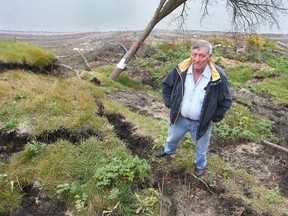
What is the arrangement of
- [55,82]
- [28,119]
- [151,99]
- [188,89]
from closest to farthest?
[188,89]
[28,119]
[55,82]
[151,99]

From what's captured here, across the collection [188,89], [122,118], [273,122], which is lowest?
[273,122]

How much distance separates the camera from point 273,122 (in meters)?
8.42

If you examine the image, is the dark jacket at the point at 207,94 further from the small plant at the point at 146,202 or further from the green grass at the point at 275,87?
the green grass at the point at 275,87

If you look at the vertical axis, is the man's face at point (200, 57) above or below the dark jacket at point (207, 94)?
above

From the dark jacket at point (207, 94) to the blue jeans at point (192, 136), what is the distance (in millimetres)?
123

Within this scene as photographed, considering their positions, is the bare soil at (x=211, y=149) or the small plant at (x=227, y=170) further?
the small plant at (x=227, y=170)

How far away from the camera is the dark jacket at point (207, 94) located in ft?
14.3

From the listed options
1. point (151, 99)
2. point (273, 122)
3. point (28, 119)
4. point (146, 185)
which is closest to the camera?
point (146, 185)

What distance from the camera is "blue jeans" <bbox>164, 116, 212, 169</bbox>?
4785mm

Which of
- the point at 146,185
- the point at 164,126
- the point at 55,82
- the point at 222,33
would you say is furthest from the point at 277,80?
the point at 222,33

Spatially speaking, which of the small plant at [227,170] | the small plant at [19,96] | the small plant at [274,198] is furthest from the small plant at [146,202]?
the small plant at [19,96]

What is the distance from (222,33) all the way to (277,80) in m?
12.6

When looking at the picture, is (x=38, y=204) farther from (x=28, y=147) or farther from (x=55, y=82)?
(x=55, y=82)

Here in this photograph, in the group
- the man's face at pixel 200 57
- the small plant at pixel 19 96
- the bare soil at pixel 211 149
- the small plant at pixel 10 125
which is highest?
the man's face at pixel 200 57
